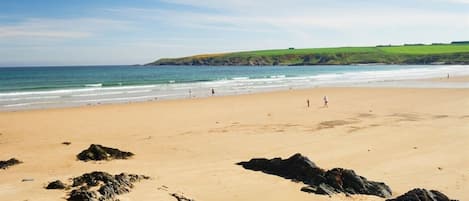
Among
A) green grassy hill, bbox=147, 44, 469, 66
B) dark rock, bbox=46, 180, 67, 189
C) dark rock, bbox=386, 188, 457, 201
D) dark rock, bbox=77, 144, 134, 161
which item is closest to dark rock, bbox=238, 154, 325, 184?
dark rock, bbox=386, 188, 457, 201

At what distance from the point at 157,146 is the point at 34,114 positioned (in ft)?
53.0

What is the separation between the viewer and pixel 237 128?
74.4 ft

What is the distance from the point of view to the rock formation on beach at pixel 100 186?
9463 mm

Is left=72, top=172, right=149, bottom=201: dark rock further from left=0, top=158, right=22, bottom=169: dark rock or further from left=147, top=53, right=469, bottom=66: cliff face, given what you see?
left=147, top=53, right=469, bottom=66: cliff face

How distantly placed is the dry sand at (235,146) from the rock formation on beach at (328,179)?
31cm

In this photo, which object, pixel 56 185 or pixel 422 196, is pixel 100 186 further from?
pixel 422 196

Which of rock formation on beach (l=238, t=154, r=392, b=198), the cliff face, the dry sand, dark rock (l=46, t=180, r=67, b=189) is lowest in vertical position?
the cliff face

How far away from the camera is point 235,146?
1748 cm

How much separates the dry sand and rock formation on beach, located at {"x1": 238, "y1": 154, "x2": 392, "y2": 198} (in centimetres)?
31

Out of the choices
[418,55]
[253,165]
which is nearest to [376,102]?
[253,165]

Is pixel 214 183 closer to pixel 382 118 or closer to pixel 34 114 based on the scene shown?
pixel 382 118

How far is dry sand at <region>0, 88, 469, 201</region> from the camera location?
11.4 metres

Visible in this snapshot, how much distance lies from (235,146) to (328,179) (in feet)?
22.3

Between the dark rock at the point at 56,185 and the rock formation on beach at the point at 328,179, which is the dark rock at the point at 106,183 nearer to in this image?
the dark rock at the point at 56,185
